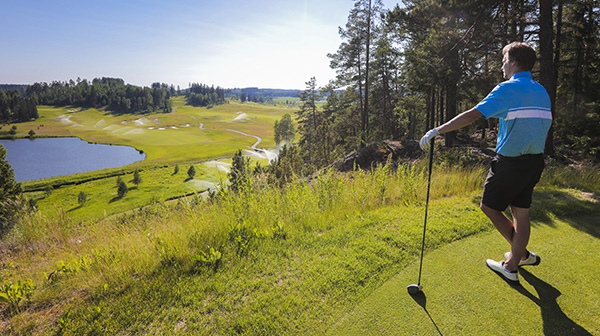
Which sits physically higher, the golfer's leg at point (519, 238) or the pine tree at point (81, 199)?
the golfer's leg at point (519, 238)

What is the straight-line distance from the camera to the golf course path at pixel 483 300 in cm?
226

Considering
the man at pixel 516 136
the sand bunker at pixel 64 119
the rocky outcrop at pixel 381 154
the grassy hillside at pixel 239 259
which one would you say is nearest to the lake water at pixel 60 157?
the sand bunker at pixel 64 119

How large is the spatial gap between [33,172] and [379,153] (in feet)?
324

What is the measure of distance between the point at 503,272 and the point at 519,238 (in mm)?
417

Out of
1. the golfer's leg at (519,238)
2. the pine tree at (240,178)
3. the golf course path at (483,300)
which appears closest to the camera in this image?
the golf course path at (483,300)

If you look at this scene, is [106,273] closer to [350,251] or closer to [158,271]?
[158,271]

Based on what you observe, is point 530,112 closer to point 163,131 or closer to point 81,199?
point 81,199

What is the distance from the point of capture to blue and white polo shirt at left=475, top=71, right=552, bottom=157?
8.74 feet

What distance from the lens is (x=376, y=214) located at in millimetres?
4961

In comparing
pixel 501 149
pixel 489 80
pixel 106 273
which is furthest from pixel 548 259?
pixel 489 80

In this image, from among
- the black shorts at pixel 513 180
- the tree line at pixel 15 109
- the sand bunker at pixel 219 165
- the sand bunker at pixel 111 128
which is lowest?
the sand bunker at pixel 219 165

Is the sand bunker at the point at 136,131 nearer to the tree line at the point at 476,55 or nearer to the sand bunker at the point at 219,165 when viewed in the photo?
the sand bunker at the point at 219,165

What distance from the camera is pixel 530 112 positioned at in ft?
8.74

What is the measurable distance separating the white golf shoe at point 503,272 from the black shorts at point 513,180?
2.09 ft
